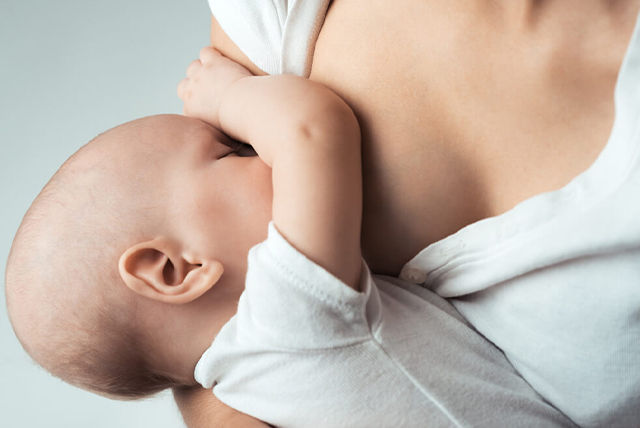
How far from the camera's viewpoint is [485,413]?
0.82 meters

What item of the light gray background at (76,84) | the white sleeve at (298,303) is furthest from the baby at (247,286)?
the light gray background at (76,84)

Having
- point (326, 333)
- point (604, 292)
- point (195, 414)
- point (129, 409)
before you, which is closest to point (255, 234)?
point (326, 333)

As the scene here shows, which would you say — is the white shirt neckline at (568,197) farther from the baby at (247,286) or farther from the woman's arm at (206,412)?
Answer: the woman's arm at (206,412)

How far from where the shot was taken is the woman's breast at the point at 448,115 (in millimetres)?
752

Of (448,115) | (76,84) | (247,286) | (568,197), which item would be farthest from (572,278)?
(76,84)

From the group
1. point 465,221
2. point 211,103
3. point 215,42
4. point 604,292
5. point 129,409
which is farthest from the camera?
point 129,409

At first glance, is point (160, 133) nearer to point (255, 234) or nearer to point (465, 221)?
point (255, 234)

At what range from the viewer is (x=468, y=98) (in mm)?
787

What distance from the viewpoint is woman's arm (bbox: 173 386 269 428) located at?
918mm

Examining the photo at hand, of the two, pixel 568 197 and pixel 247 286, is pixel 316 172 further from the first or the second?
pixel 568 197

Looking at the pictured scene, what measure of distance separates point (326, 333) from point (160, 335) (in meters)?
0.25

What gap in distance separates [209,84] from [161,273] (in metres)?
0.30

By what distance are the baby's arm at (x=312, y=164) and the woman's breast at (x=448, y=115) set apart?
51mm

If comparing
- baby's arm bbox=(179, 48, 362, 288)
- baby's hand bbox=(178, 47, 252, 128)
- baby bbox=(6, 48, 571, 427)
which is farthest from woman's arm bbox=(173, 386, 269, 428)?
baby's hand bbox=(178, 47, 252, 128)
